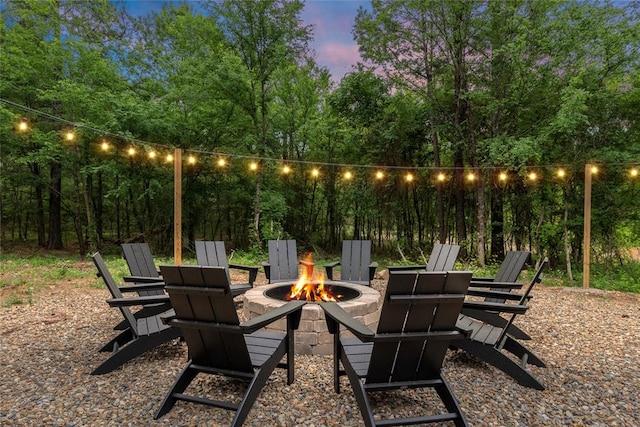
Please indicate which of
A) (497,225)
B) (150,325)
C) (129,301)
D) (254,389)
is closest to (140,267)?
(150,325)

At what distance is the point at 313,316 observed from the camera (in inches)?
113

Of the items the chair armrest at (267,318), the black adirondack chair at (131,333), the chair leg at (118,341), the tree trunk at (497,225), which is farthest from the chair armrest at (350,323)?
the tree trunk at (497,225)

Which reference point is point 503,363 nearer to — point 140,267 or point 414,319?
point 414,319

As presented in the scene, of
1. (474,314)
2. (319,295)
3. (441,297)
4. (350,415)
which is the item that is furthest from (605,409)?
(319,295)

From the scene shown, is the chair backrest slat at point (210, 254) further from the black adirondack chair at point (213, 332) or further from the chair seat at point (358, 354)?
the chair seat at point (358, 354)

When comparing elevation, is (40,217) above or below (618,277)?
above

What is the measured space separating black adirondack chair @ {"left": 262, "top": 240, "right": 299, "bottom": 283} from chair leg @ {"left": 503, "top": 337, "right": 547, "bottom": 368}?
8.62 feet

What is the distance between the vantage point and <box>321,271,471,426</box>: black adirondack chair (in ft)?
5.74

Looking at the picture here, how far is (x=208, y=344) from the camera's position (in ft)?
6.51

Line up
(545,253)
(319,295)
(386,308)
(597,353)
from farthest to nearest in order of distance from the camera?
1. (545,253)
2. (319,295)
3. (597,353)
4. (386,308)

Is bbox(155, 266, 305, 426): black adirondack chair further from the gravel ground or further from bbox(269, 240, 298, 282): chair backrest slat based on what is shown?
bbox(269, 240, 298, 282): chair backrest slat

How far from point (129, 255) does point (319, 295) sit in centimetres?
194

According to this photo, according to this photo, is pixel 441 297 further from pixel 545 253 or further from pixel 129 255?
pixel 545 253

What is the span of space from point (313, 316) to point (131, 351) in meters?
1.34
